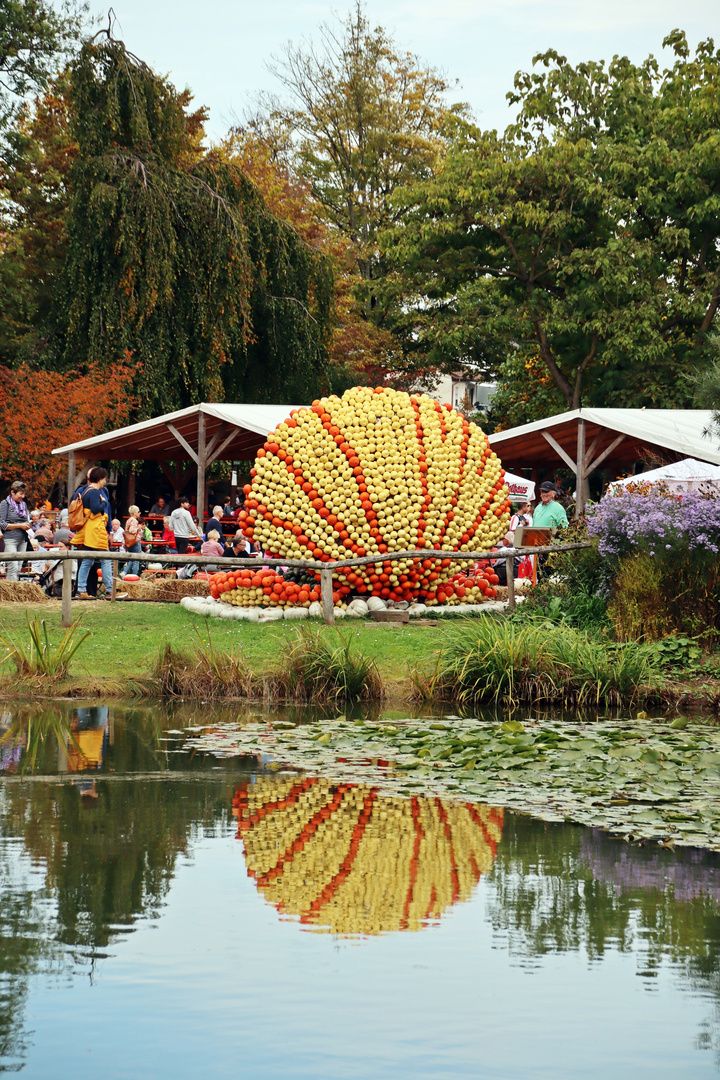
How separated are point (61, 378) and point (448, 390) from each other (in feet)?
142

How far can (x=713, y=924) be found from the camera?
210 inches

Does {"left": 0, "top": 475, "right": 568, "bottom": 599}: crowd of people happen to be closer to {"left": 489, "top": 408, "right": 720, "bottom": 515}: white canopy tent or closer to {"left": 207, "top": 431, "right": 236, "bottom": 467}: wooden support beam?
{"left": 207, "top": 431, "right": 236, "bottom": 467}: wooden support beam

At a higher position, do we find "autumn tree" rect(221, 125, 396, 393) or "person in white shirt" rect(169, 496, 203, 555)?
"autumn tree" rect(221, 125, 396, 393)

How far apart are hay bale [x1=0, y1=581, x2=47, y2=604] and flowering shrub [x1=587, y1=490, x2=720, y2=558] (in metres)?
7.00

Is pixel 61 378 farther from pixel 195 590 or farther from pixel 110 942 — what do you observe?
pixel 110 942

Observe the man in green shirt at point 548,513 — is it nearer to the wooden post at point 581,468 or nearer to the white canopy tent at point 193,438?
the white canopy tent at point 193,438

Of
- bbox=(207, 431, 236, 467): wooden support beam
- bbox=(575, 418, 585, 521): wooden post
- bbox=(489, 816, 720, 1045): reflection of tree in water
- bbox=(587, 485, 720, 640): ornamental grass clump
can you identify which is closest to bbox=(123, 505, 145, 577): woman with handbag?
bbox=(207, 431, 236, 467): wooden support beam

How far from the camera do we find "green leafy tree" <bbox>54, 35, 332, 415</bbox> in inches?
1188

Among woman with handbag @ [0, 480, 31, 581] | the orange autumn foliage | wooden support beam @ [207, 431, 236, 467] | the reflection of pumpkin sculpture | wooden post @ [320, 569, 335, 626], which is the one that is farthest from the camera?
the orange autumn foliage

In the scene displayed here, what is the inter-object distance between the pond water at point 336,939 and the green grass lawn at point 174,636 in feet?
15.2

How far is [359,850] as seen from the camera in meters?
→ 6.48

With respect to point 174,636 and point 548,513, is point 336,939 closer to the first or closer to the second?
point 174,636

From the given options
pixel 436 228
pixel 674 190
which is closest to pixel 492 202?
pixel 436 228

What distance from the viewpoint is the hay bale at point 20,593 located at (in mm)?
16656
